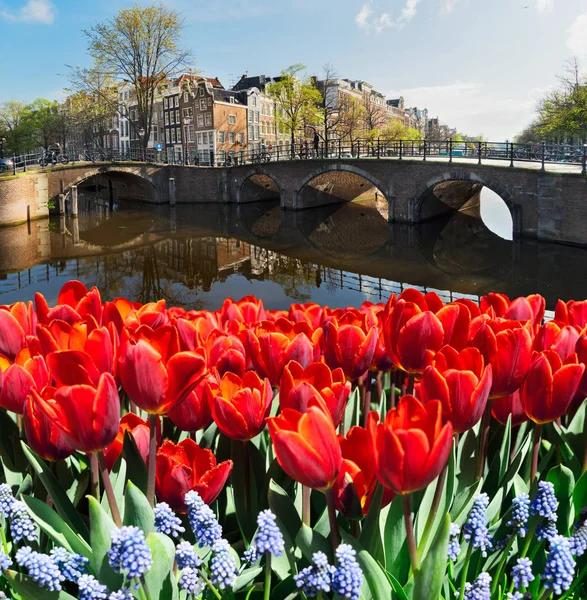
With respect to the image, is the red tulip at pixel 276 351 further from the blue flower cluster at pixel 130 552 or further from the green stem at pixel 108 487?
the blue flower cluster at pixel 130 552

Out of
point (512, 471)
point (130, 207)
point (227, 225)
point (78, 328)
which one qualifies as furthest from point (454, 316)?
point (130, 207)

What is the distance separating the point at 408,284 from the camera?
584 inches

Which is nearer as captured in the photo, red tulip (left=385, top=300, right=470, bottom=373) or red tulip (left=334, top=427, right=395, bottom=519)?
red tulip (left=334, top=427, right=395, bottom=519)

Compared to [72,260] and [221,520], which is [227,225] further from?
[221,520]

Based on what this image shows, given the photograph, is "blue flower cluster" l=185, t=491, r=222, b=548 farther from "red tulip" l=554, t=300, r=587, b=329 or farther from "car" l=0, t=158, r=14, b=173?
"car" l=0, t=158, r=14, b=173

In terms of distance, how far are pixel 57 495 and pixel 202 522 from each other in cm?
32

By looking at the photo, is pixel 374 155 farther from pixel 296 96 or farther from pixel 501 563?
pixel 501 563

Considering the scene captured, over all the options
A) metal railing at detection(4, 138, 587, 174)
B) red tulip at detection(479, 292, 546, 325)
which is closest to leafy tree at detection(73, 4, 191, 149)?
metal railing at detection(4, 138, 587, 174)

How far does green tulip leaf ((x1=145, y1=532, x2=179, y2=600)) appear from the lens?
1001 mm

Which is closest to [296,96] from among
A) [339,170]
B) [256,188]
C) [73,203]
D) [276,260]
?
[256,188]

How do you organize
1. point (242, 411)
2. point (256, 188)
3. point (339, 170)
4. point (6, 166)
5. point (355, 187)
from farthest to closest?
point (355, 187), point (256, 188), point (339, 170), point (6, 166), point (242, 411)

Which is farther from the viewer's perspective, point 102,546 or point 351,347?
point 351,347

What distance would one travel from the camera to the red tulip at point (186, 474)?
114cm

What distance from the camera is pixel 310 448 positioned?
3.09 ft
